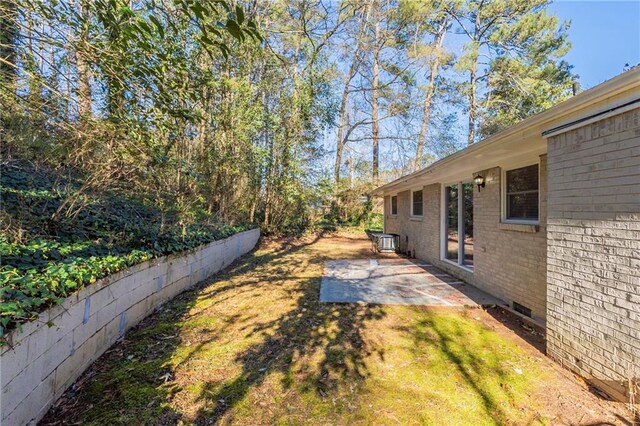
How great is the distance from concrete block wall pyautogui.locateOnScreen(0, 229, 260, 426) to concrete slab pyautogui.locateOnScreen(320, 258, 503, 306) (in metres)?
2.76

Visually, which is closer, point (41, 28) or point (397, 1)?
point (41, 28)

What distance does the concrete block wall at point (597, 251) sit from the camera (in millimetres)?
2537

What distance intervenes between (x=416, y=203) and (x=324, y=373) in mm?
8312

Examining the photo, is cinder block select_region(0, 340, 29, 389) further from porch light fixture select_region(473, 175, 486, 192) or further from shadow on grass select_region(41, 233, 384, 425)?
porch light fixture select_region(473, 175, 486, 192)

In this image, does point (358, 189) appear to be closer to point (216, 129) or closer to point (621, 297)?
point (216, 129)

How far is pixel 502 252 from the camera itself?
17.8ft

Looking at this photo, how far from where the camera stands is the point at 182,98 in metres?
3.23

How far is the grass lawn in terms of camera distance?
248 centimetres

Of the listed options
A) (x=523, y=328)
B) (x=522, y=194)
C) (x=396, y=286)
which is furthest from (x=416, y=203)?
(x=523, y=328)

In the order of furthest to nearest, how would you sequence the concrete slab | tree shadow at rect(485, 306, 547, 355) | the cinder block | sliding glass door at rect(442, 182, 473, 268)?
sliding glass door at rect(442, 182, 473, 268)
the concrete slab
tree shadow at rect(485, 306, 547, 355)
the cinder block

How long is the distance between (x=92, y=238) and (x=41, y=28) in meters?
2.52

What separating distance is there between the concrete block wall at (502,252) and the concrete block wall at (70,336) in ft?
17.9

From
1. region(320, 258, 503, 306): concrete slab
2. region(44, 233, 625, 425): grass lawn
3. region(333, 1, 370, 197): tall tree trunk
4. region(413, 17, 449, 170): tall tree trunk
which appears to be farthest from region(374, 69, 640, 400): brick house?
region(413, 17, 449, 170): tall tree trunk

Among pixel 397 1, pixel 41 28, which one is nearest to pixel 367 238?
pixel 397 1
